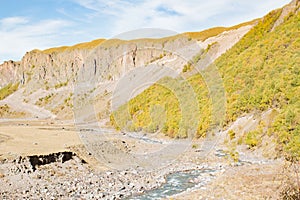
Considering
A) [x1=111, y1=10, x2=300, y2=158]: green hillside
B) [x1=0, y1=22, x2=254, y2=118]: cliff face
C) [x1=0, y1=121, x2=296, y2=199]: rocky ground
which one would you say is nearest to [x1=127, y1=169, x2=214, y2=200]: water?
[x1=0, y1=121, x2=296, y2=199]: rocky ground

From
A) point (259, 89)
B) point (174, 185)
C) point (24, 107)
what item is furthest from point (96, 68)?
point (174, 185)

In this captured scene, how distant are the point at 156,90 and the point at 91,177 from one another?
38582 millimetres

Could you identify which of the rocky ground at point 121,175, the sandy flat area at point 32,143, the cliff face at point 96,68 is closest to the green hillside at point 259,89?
the rocky ground at point 121,175

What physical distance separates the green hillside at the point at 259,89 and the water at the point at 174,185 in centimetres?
661

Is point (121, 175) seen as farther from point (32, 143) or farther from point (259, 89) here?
point (259, 89)

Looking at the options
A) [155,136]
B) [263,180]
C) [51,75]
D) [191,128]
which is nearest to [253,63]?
[191,128]

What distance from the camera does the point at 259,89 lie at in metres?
32.2

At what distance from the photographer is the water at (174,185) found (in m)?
17.6

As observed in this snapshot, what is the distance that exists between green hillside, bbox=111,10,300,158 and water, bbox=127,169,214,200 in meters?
6.61

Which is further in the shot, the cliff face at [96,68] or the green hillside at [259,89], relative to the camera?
the cliff face at [96,68]

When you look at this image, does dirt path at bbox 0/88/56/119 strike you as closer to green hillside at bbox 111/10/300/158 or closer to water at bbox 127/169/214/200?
green hillside at bbox 111/10/300/158

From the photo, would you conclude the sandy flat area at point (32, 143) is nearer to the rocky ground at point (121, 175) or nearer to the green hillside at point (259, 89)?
the rocky ground at point (121, 175)

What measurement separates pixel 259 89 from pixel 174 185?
16.3 metres

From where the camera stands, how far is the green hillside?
85.8 feet
